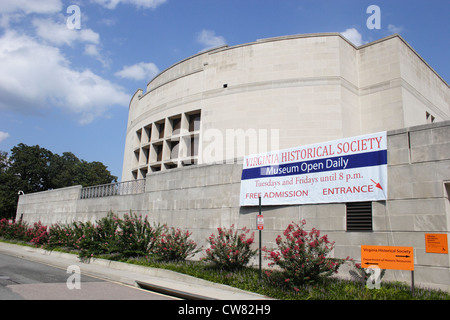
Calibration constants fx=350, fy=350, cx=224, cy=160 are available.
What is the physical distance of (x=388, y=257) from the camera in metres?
9.73

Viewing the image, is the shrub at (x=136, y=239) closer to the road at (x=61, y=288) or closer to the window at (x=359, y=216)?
the road at (x=61, y=288)

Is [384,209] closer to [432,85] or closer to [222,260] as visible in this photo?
[222,260]

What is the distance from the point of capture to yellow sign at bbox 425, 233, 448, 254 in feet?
32.1

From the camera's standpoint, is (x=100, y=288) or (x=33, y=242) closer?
(x=100, y=288)

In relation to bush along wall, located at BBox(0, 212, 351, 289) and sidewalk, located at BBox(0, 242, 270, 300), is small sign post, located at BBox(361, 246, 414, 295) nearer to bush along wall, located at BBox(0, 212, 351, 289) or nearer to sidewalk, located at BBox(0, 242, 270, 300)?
bush along wall, located at BBox(0, 212, 351, 289)

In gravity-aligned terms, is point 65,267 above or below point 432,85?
below

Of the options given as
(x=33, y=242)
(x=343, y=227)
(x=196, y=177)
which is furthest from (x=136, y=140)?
(x=343, y=227)

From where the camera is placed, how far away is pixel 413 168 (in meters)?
10.8

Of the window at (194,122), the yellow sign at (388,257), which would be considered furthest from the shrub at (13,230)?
the yellow sign at (388,257)

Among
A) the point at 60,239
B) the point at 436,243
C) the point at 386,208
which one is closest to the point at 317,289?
the point at 386,208

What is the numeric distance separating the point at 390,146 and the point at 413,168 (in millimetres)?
1024

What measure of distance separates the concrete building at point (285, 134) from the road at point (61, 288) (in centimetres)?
558

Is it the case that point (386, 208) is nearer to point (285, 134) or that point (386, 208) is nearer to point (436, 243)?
point (436, 243)

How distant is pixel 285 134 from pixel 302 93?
313 cm
